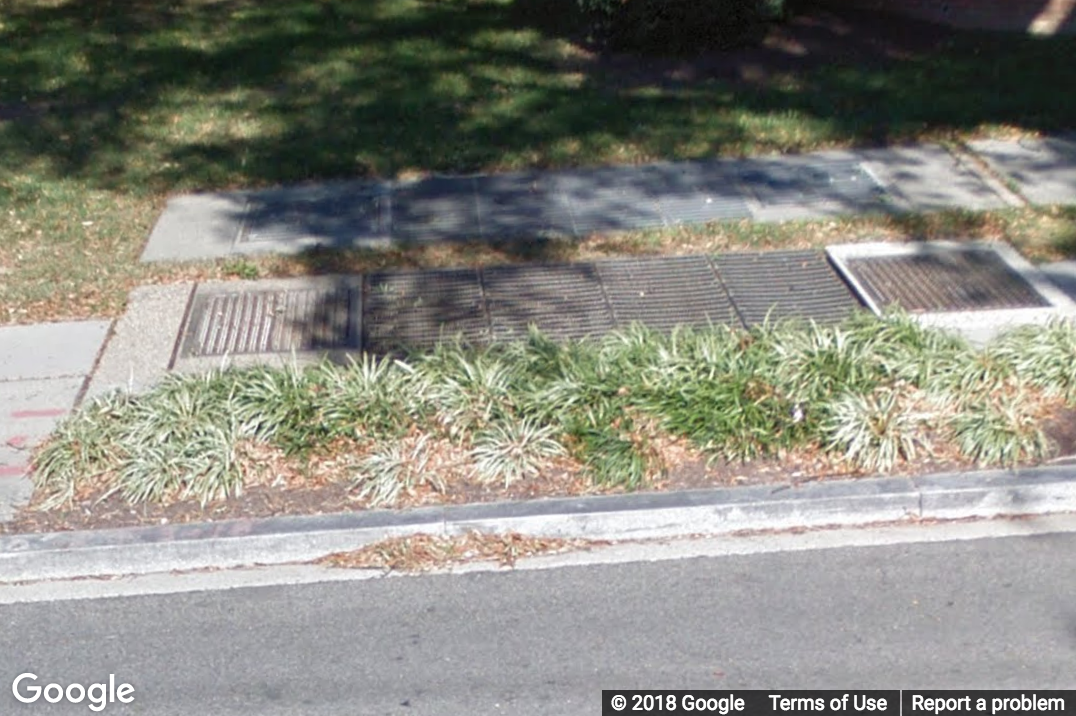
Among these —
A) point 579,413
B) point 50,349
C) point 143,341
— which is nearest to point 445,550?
point 579,413

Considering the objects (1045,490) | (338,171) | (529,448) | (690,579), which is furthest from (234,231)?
(1045,490)

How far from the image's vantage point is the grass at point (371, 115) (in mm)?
8734

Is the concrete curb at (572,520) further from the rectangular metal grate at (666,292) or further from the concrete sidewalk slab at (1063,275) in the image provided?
the concrete sidewalk slab at (1063,275)

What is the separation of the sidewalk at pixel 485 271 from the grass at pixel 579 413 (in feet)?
1.87

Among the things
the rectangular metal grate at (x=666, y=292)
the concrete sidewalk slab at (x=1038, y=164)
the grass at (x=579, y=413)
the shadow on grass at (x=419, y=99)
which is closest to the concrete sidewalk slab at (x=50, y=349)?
the grass at (x=579, y=413)

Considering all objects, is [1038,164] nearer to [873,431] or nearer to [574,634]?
[873,431]

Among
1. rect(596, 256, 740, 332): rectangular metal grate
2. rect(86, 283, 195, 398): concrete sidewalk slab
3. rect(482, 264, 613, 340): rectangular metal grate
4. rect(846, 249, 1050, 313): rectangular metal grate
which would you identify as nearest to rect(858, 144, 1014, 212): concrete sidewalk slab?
rect(846, 249, 1050, 313): rectangular metal grate

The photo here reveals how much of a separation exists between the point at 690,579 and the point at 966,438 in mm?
1537

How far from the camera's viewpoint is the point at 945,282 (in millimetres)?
7953

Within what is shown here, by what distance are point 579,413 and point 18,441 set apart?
8.67ft

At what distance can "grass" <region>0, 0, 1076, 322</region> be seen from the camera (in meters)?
8.73

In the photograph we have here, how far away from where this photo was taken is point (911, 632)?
5.17 m

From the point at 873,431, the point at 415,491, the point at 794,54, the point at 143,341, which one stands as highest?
the point at 873,431

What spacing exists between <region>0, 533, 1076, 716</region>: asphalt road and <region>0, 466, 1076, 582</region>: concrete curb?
0.22 metres
